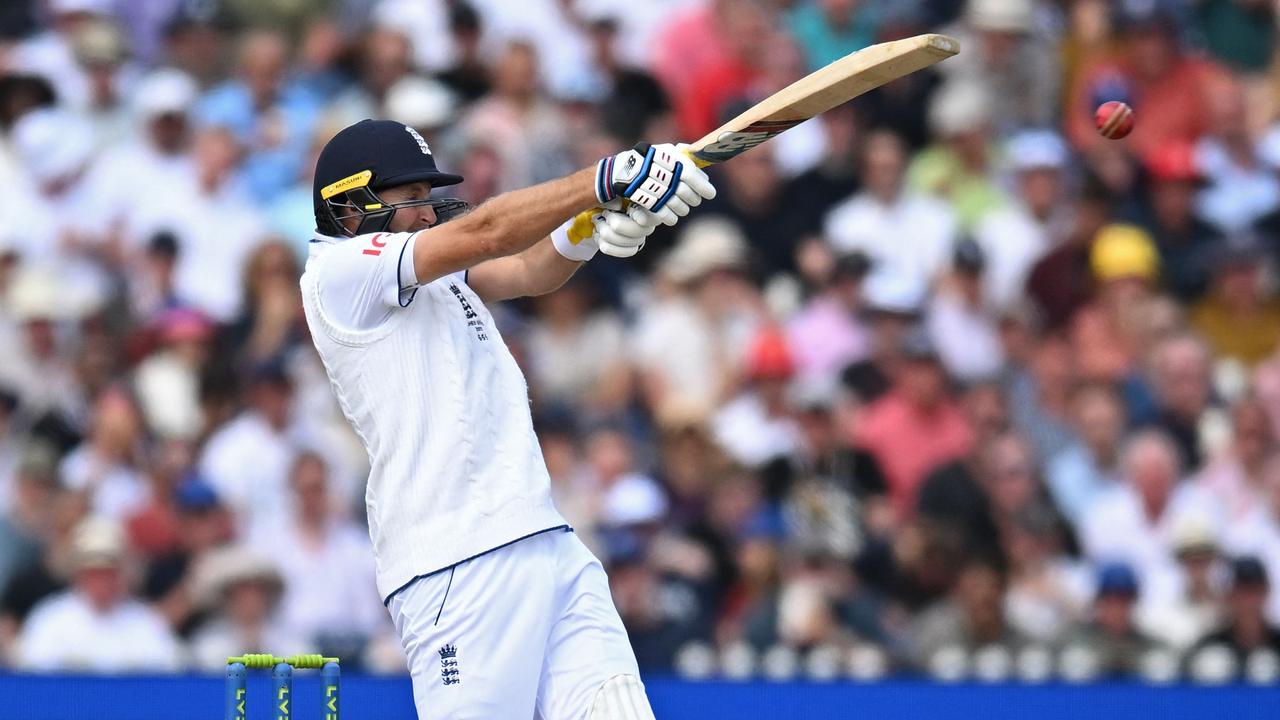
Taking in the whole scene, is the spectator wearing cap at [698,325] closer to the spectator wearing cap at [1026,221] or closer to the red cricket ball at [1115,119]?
the spectator wearing cap at [1026,221]

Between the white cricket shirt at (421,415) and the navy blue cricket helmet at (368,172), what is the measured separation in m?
0.14

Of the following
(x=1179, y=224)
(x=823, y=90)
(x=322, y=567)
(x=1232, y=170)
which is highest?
(x=1232, y=170)

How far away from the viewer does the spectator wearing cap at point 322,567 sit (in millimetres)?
8453

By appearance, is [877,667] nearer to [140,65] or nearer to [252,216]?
[252,216]

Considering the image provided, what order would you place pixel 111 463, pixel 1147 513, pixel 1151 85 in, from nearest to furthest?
pixel 1147 513 < pixel 111 463 < pixel 1151 85

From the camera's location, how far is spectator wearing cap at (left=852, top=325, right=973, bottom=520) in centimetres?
879

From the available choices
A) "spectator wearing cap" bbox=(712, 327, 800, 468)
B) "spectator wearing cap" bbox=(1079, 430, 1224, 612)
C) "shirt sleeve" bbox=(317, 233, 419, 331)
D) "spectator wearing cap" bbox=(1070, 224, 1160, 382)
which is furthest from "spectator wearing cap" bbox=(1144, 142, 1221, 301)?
"shirt sleeve" bbox=(317, 233, 419, 331)

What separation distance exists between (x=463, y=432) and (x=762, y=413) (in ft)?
14.1

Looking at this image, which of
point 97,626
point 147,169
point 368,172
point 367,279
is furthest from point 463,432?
point 147,169

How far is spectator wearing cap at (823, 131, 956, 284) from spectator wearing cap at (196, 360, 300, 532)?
9.24 ft

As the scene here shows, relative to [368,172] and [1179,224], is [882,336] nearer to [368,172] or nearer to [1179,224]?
[1179,224]

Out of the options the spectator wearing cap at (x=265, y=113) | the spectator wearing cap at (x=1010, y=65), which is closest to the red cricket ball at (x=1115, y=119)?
the spectator wearing cap at (x=1010, y=65)

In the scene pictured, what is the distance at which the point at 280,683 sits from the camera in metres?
4.91

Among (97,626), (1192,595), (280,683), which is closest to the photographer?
(280,683)
